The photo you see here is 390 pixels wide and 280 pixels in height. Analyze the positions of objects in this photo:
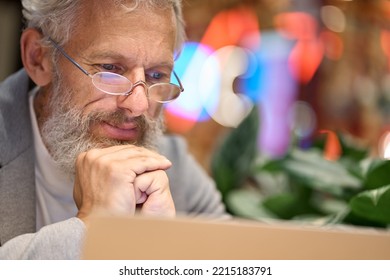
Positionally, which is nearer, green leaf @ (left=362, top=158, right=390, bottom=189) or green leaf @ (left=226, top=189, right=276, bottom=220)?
green leaf @ (left=362, top=158, right=390, bottom=189)

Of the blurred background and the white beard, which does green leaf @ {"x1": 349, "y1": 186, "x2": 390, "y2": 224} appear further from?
the blurred background

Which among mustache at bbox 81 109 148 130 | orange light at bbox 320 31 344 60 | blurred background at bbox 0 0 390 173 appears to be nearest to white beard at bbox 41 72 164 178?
mustache at bbox 81 109 148 130

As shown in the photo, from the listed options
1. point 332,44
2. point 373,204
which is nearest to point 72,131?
point 373,204

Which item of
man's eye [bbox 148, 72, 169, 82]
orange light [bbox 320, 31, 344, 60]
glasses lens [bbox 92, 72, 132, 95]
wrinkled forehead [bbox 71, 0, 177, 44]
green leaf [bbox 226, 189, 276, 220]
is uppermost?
orange light [bbox 320, 31, 344, 60]

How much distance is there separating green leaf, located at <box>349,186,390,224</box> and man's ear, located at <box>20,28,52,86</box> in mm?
525

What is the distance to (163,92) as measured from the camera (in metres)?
0.77

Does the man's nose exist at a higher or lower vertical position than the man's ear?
lower

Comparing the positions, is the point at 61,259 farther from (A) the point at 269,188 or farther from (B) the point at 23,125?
(A) the point at 269,188

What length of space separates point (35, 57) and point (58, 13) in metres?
0.08

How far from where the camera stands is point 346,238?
62 centimetres

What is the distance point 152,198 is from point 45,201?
0.60 ft

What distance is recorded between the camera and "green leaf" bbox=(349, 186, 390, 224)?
85cm

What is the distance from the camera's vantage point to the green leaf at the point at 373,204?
33.4 inches

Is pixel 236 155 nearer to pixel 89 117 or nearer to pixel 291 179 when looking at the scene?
pixel 291 179
